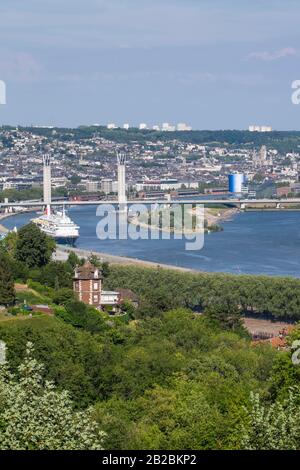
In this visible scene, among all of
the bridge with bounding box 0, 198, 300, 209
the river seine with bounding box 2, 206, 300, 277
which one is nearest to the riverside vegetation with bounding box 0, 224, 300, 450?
the river seine with bounding box 2, 206, 300, 277

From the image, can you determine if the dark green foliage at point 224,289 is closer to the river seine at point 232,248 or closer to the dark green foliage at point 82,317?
the dark green foliage at point 82,317

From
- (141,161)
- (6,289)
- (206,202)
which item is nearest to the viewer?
(6,289)

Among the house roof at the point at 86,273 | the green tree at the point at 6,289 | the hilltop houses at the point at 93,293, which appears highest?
the green tree at the point at 6,289

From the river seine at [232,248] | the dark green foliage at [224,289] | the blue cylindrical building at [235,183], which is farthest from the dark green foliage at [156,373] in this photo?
the blue cylindrical building at [235,183]

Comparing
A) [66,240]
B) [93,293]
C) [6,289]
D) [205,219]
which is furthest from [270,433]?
[205,219]

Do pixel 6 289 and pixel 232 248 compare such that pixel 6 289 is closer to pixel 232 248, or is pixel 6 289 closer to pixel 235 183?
pixel 232 248
